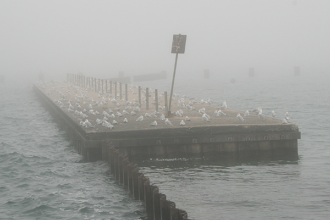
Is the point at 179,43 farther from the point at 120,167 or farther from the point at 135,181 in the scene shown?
the point at 135,181

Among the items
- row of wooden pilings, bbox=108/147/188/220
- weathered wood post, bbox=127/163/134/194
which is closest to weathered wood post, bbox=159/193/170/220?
row of wooden pilings, bbox=108/147/188/220

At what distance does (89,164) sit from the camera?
16.9 m

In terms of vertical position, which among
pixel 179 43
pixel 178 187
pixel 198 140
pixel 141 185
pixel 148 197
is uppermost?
pixel 179 43

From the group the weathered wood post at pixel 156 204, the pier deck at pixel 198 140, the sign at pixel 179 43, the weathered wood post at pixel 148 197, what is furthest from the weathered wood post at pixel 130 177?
the sign at pixel 179 43

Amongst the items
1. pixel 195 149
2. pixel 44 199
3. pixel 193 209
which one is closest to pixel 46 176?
pixel 44 199

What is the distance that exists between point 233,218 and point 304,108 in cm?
3185

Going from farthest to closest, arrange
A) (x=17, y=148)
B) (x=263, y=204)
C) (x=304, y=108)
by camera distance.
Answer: (x=304, y=108) < (x=17, y=148) < (x=263, y=204)

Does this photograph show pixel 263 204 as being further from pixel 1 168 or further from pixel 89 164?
pixel 1 168

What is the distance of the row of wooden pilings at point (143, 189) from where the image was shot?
9.40m

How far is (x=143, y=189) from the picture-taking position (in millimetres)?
11953

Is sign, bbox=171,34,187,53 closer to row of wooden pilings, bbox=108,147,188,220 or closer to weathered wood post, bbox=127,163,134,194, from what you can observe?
row of wooden pilings, bbox=108,147,188,220

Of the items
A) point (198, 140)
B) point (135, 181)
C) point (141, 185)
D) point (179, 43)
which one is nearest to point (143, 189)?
point (141, 185)

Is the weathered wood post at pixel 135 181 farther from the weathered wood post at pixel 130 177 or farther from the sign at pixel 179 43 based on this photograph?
the sign at pixel 179 43

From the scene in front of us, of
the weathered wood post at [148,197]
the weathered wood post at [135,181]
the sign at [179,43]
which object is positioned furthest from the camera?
the sign at [179,43]
